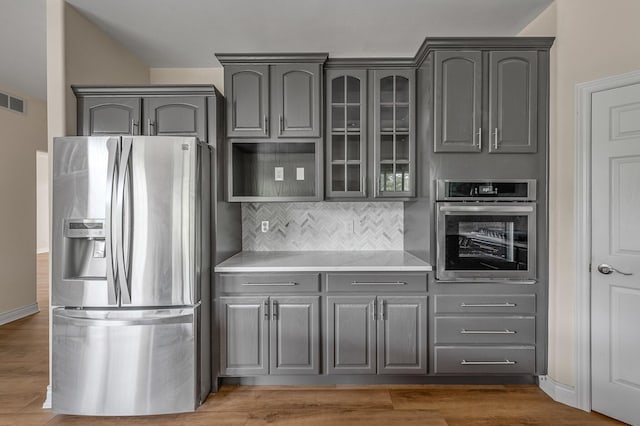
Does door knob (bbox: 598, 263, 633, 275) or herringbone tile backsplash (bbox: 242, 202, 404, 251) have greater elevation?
herringbone tile backsplash (bbox: 242, 202, 404, 251)

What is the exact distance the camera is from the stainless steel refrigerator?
2.20 m

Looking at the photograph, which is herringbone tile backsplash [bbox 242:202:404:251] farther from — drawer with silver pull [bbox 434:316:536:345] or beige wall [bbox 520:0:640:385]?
beige wall [bbox 520:0:640:385]

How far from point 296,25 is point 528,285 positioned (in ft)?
8.95

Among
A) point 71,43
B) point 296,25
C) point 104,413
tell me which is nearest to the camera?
point 104,413

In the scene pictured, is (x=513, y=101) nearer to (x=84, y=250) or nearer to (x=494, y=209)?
(x=494, y=209)

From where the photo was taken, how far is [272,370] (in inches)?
101

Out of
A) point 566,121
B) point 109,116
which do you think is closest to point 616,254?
point 566,121

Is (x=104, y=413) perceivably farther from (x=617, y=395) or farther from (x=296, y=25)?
(x=617, y=395)

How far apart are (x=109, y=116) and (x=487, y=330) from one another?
3.37 meters

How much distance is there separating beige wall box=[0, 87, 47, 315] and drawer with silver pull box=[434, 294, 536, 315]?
503cm

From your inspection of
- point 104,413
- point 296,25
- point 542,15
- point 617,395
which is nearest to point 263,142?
point 296,25

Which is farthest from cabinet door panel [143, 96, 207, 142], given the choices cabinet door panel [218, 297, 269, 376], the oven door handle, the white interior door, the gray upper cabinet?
the white interior door

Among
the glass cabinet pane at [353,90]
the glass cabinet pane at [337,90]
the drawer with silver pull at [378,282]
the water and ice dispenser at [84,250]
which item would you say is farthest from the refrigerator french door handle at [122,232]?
the glass cabinet pane at [353,90]

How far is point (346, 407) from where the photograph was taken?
236cm
